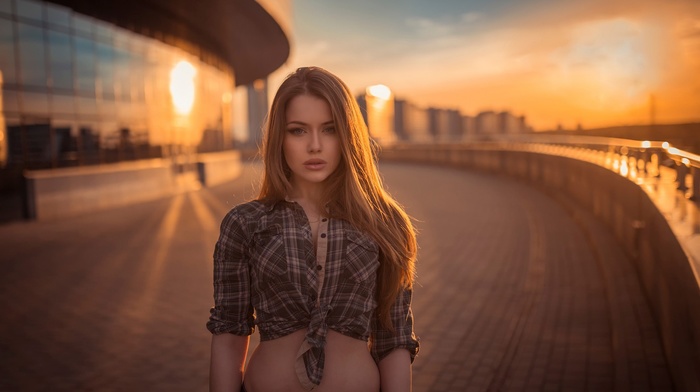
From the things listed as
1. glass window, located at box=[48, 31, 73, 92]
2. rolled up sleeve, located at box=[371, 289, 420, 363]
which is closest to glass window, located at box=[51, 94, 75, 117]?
glass window, located at box=[48, 31, 73, 92]

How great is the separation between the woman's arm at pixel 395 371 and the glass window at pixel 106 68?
2258 centimetres

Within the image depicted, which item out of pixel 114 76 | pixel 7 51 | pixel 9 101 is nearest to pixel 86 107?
pixel 114 76

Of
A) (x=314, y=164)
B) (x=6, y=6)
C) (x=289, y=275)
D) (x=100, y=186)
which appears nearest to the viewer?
(x=289, y=275)

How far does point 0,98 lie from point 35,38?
2368mm

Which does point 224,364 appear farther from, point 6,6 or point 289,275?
point 6,6

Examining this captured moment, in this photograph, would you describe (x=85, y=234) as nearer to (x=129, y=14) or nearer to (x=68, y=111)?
(x=68, y=111)

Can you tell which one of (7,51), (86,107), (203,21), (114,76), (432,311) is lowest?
(432,311)

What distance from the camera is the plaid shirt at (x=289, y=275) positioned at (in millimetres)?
2129

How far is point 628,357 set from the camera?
519cm

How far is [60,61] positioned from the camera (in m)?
20.2

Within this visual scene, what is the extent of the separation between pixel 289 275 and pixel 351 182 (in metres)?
0.40

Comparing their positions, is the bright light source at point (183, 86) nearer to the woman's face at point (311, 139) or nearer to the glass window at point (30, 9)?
the glass window at point (30, 9)

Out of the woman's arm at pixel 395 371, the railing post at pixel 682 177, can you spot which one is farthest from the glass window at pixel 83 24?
the woman's arm at pixel 395 371

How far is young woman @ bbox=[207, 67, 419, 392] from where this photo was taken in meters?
2.14
